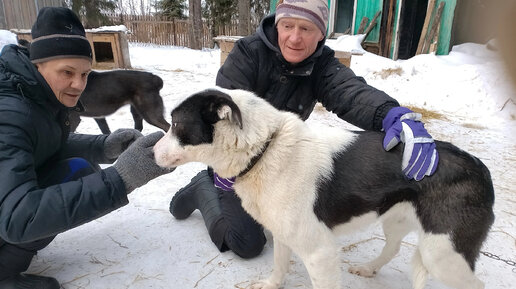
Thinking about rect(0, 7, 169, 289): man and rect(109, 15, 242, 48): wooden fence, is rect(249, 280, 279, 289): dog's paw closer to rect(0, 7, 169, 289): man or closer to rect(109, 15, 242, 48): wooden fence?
rect(0, 7, 169, 289): man

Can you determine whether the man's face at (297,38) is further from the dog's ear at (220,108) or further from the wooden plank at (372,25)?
the wooden plank at (372,25)

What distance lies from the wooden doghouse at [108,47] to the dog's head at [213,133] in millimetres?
8167

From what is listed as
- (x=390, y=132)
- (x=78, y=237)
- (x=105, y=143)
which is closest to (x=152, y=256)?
(x=78, y=237)

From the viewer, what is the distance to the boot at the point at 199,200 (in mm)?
3014

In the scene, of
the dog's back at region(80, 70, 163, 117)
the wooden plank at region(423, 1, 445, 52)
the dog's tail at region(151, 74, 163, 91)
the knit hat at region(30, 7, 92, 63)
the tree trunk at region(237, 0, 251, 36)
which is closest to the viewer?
the knit hat at region(30, 7, 92, 63)

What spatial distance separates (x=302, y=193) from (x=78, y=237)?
203 cm

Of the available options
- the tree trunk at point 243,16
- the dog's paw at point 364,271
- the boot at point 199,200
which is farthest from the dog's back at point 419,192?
the tree trunk at point 243,16

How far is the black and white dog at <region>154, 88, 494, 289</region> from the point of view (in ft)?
6.45

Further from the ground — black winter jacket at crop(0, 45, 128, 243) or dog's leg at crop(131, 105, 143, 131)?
black winter jacket at crop(0, 45, 128, 243)

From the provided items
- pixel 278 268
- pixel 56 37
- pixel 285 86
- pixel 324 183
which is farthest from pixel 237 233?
pixel 56 37

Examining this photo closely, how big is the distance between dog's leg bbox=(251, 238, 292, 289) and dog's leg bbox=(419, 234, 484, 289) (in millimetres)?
856

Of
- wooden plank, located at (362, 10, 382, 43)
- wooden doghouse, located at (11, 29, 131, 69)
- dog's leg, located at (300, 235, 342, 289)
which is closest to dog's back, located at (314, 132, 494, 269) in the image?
dog's leg, located at (300, 235, 342, 289)

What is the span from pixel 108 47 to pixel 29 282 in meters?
9.04

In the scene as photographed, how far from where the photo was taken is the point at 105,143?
302 centimetres
